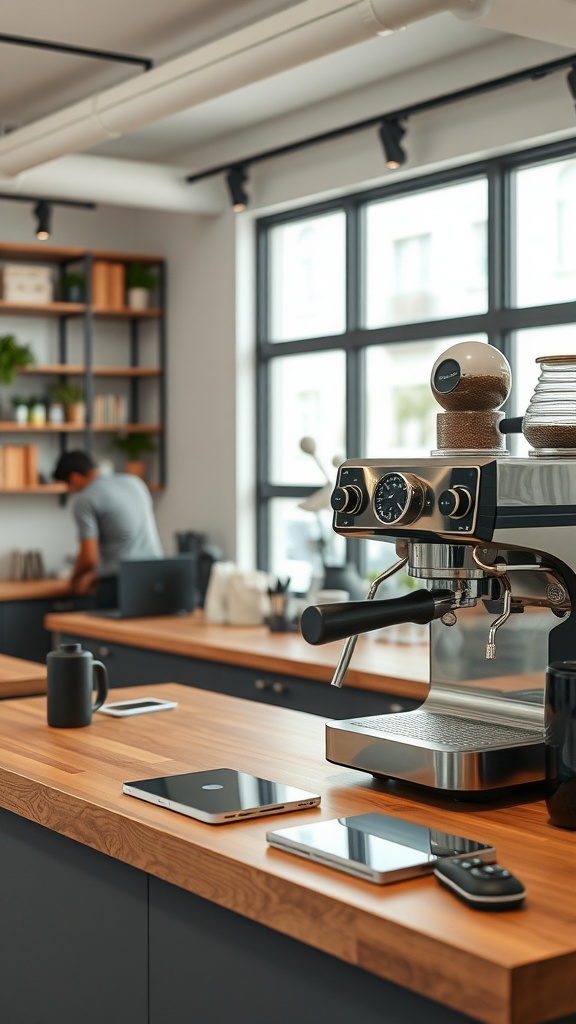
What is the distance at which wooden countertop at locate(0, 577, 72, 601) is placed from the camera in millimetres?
5727

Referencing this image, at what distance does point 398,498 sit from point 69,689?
0.89 metres

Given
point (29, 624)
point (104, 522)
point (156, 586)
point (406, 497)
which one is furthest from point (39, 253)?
point (406, 497)

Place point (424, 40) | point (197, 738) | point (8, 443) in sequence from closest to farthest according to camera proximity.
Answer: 1. point (197, 738)
2. point (424, 40)
3. point (8, 443)

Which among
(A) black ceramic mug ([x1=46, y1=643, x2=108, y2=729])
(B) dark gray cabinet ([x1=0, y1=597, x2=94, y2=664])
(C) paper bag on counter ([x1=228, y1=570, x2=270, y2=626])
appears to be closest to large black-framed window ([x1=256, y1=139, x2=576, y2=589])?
(C) paper bag on counter ([x1=228, y1=570, x2=270, y2=626])

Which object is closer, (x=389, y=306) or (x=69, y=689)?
(x=69, y=689)

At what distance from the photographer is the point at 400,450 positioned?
516 cm

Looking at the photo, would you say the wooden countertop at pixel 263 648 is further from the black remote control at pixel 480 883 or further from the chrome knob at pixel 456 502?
the black remote control at pixel 480 883

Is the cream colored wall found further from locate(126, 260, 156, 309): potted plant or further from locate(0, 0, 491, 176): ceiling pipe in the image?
locate(0, 0, 491, 176): ceiling pipe

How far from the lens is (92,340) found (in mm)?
6648

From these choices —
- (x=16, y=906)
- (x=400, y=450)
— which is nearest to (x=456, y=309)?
(x=400, y=450)

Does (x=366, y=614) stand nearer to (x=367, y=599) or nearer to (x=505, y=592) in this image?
(x=367, y=599)

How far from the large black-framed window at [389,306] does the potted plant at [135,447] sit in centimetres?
83

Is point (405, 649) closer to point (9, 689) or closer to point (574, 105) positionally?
point (9, 689)

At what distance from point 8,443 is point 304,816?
505 centimetres
